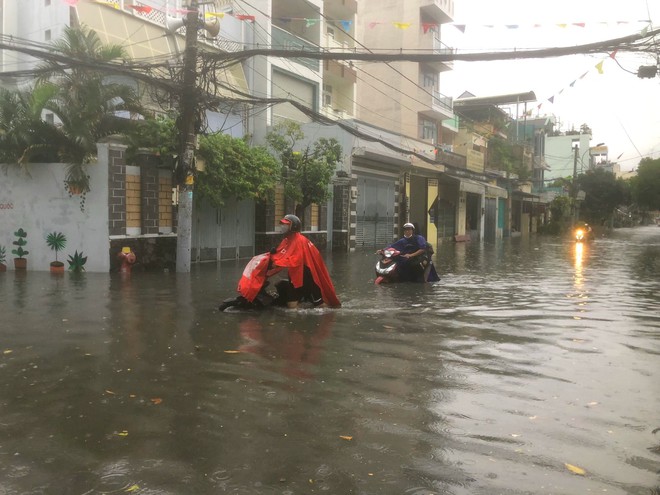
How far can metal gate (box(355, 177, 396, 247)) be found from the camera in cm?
2669

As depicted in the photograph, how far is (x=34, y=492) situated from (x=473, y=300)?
8.75m

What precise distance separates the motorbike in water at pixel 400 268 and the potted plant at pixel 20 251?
8.59m

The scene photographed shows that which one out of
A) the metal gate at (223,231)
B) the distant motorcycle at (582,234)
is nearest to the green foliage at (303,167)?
the metal gate at (223,231)

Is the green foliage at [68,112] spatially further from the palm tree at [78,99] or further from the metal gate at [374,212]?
the metal gate at [374,212]

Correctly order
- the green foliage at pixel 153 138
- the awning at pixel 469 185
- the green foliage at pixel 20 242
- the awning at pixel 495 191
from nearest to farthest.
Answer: the green foliage at pixel 20 242
the green foliage at pixel 153 138
the awning at pixel 469 185
the awning at pixel 495 191

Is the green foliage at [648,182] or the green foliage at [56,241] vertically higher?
the green foliage at [648,182]

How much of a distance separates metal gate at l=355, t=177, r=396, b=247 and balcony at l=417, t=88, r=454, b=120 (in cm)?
955

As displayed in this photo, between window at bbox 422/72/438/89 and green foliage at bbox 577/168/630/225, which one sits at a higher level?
window at bbox 422/72/438/89

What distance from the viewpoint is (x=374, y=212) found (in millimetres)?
27828

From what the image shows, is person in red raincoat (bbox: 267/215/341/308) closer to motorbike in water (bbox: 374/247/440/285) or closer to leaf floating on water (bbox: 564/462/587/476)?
motorbike in water (bbox: 374/247/440/285)

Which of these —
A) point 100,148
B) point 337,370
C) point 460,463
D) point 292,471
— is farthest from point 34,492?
point 100,148

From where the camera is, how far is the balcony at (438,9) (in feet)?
118

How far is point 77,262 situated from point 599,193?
63.6 m

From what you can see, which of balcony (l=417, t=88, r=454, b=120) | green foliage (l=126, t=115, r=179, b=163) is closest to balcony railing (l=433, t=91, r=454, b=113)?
balcony (l=417, t=88, r=454, b=120)
